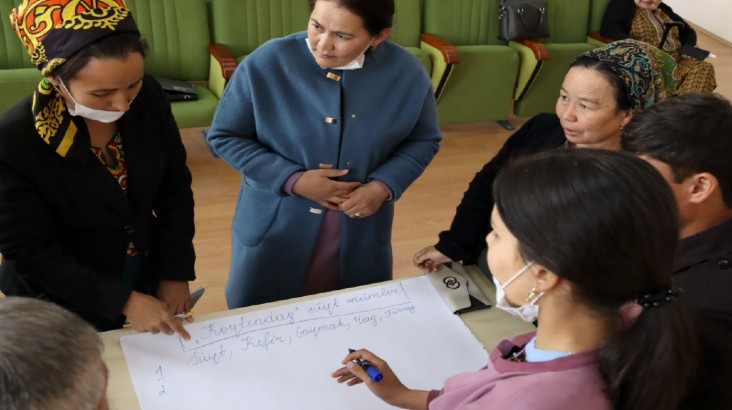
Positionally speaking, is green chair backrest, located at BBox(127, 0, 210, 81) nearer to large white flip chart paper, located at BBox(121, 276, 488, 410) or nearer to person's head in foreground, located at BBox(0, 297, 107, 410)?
large white flip chart paper, located at BBox(121, 276, 488, 410)

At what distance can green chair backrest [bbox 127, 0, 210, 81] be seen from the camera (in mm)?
3799

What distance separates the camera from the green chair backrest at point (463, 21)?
14.9 ft

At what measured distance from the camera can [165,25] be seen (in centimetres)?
385

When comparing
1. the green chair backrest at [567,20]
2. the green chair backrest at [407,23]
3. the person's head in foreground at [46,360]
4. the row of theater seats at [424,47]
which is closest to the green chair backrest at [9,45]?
the row of theater seats at [424,47]

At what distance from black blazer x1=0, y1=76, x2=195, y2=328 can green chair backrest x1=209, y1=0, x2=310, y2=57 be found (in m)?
2.57

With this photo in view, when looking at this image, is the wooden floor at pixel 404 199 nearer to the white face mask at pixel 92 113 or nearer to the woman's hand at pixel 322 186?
the woman's hand at pixel 322 186

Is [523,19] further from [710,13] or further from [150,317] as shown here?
[710,13]

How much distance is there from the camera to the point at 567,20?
488cm

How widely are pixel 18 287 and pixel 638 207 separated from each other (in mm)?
1314

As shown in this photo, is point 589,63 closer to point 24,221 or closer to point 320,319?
point 320,319

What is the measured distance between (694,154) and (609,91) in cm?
42

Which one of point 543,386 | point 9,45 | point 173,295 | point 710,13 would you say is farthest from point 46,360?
point 710,13

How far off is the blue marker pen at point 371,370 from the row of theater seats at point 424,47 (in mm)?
2640

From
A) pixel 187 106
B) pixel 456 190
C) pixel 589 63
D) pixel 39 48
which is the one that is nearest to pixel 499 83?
pixel 456 190
